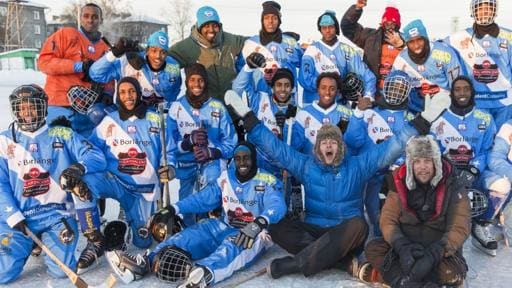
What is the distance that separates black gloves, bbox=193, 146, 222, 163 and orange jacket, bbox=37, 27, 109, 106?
1.63m

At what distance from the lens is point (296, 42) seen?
634cm

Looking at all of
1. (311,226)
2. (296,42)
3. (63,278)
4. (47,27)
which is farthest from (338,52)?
(47,27)

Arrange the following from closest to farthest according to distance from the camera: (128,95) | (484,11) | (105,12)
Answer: (128,95)
(484,11)
(105,12)

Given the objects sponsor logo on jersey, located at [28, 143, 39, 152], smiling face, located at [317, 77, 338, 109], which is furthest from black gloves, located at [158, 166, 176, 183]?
smiling face, located at [317, 77, 338, 109]

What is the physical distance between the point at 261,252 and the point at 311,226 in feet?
1.72

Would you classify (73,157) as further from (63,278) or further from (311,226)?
(311,226)

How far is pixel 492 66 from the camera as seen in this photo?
557cm

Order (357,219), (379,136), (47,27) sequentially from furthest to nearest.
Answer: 1. (47,27)
2. (379,136)
3. (357,219)

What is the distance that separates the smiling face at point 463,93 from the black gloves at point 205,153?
2.52m

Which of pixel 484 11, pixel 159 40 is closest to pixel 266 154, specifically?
pixel 159 40

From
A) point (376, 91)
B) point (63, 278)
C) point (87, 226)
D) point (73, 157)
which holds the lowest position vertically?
point (63, 278)

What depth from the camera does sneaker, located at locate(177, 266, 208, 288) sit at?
152 inches

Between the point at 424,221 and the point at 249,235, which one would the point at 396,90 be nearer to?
the point at 424,221

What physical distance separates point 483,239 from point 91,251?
3.64 metres
